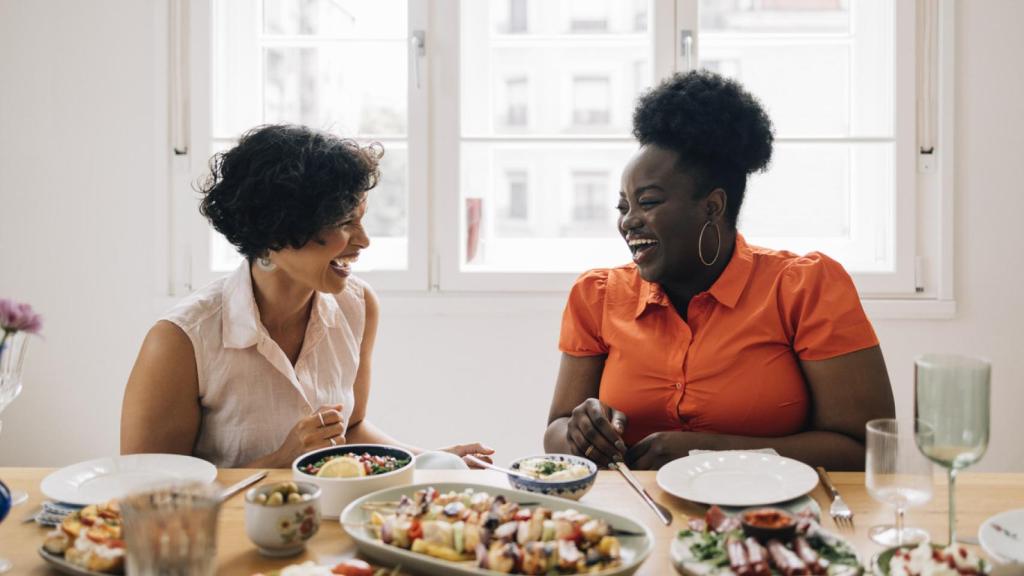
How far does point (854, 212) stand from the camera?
108 inches

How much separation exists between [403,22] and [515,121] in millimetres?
467

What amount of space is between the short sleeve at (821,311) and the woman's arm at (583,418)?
1.26ft

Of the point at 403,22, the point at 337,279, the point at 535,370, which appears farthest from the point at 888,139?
the point at 337,279

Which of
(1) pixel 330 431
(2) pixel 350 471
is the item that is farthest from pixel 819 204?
(2) pixel 350 471

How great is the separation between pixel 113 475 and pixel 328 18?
1.83 m

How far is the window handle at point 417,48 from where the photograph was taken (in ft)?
8.64

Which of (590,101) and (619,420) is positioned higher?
(590,101)

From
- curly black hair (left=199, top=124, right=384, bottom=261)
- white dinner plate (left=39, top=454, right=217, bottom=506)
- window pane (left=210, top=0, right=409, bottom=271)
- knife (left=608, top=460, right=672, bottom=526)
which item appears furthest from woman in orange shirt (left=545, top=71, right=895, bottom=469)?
window pane (left=210, top=0, right=409, bottom=271)

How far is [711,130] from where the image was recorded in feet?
5.81

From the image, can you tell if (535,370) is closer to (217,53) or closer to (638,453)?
(638,453)

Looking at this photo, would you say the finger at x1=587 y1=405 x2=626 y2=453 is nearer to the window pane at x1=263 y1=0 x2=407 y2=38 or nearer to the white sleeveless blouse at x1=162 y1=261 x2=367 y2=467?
the white sleeveless blouse at x1=162 y1=261 x2=367 y2=467

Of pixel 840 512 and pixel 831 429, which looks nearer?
pixel 840 512

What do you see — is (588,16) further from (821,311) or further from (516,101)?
(821,311)

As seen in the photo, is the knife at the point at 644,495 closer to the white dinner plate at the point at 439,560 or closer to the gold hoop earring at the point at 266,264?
the white dinner plate at the point at 439,560
